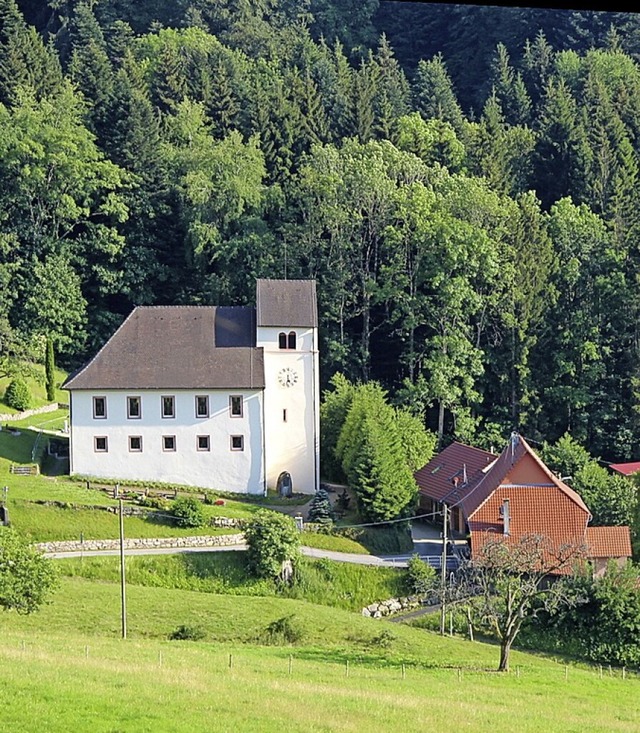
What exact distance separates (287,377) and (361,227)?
10555mm

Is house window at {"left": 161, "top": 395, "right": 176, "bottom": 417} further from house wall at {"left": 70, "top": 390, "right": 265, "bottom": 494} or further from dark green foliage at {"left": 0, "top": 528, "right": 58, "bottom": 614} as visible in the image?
dark green foliage at {"left": 0, "top": 528, "right": 58, "bottom": 614}

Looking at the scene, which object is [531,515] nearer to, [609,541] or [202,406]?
[609,541]

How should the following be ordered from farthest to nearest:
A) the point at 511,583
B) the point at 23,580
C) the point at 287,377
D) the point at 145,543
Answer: the point at 287,377 < the point at 145,543 < the point at 511,583 < the point at 23,580

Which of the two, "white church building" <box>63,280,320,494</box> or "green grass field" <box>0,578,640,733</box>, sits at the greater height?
"white church building" <box>63,280,320,494</box>

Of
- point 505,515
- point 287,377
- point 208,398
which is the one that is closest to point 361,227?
point 287,377

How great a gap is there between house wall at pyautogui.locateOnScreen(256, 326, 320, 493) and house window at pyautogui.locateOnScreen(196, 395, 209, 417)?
2.10m

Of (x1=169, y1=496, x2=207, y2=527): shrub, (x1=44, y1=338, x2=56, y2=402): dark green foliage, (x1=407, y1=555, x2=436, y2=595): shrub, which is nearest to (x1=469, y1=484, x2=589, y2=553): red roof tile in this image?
(x1=407, y1=555, x2=436, y2=595): shrub

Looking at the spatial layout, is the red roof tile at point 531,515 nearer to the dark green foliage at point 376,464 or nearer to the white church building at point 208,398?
the dark green foliage at point 376,464

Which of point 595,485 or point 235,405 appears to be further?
point 235,405

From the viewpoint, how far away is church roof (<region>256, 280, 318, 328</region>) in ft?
128

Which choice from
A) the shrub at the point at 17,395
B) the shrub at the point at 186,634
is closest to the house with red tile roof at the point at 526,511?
the shrub at the point at 186,634

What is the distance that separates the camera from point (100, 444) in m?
37.0

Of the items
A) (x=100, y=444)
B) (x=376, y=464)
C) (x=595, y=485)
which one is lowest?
(x=595, y=485)

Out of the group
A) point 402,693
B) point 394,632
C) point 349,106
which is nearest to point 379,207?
point 349,106
